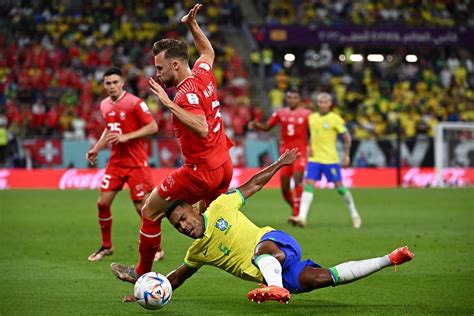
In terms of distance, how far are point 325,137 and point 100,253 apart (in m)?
6.45

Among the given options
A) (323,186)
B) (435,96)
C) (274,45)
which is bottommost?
(323,186)

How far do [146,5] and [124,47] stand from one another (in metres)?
3.11

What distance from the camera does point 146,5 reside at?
125ft

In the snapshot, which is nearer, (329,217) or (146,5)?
(329,217)

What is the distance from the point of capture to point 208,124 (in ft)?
30.8

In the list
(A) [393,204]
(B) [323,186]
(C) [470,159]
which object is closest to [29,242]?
(A) [393,204]

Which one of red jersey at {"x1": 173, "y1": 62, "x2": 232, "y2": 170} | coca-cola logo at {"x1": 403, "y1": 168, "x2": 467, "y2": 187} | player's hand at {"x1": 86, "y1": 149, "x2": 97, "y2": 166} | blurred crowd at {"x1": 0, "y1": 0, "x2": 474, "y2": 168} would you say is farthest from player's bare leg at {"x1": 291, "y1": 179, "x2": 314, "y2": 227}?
coca-cola logo at {"x1": 403, "y1": 168, "x2": 467, "y2": 187}

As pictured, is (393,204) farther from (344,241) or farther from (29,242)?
(29,242)

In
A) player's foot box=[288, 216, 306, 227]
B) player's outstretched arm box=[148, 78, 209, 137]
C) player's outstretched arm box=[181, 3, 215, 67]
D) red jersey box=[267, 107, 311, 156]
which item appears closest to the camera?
player's outstretched arm box=[148, 78, 209, 137]

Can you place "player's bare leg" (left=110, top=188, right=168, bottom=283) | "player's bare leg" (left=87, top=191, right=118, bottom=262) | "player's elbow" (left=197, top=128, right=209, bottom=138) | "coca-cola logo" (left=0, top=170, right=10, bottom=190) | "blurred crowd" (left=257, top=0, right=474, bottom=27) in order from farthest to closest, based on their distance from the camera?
"blurred crowd" (left=257, top=0, right=474, bottom=27)
"coca-cola logo" (left=0, top=170, right=10, bottom=190)
"player's bare leg" (left=87, top=191, right=118, bottom=262)
"player's bare leg" (left=110, top=188, right=168, bottom=283)
"player's elbow" (left=197, top=128, right=209, bottom=138)

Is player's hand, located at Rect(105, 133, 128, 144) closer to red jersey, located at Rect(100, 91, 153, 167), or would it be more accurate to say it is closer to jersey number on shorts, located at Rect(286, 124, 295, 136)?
red jersey, located at Rect(100, 91, 153, 167)

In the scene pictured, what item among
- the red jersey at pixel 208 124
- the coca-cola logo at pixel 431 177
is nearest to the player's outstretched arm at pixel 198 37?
the red jersey at pixel 208 124

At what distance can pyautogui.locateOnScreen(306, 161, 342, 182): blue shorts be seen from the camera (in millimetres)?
17766

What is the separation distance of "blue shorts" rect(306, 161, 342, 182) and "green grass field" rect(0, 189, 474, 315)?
0.93m
